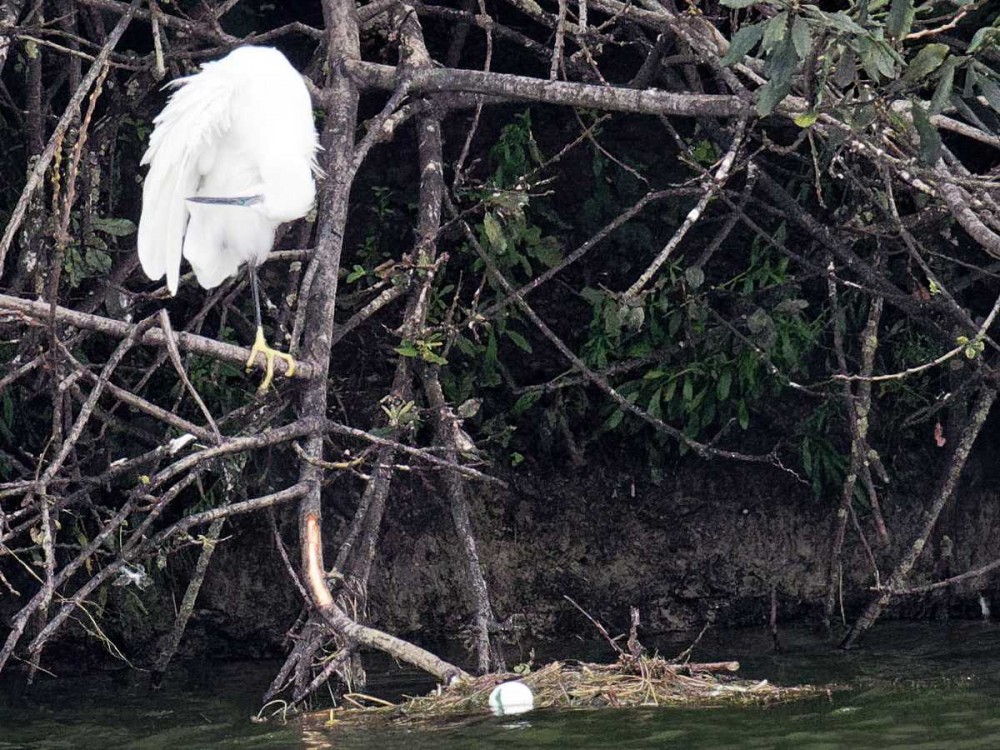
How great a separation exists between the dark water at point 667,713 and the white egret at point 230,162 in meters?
1.26

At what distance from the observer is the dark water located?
343 centimetres

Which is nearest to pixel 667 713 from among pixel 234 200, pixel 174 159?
pixel 234 200

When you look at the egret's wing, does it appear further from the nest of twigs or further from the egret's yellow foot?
the nest of twigs

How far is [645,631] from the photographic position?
5.48 meters

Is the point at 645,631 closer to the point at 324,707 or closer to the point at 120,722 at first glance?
the point at 324,707

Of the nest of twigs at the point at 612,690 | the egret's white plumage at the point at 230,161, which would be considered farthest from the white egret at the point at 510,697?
the egret's white plumage at the point at 230,161

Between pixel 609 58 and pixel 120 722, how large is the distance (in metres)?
3.43

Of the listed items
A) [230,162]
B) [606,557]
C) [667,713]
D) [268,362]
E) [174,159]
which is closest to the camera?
[667,713]

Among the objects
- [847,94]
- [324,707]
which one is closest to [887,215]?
[847,94]

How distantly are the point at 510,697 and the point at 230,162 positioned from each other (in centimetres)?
210

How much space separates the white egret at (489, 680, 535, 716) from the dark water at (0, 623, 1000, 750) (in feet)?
0.19

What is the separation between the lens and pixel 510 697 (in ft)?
11.6

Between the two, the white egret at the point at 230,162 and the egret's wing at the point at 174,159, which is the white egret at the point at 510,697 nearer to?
the white egret at the point at 230,162

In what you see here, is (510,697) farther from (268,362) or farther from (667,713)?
(268,362)
